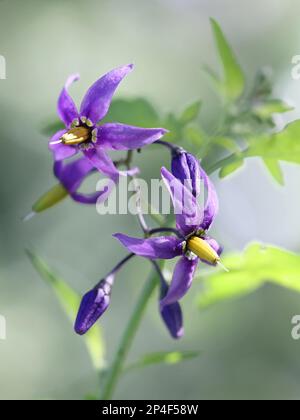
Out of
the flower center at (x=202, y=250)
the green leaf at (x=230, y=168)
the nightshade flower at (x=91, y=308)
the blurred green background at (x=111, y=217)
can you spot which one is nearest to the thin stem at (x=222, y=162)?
the green leaf at (x=230, y=168)

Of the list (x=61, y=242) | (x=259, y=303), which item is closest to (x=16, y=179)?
(x=61, y=242)

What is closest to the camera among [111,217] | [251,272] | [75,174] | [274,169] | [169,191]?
[169,191]

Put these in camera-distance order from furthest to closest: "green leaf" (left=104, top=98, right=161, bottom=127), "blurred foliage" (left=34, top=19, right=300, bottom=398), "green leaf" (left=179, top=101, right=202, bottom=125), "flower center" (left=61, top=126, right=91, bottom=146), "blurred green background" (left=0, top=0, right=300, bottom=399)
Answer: "blurred green background" (left=0, top=0, right=300, bottom=399) → "green leaf" (left=104, top=98, right=161, bottom=127) → "green leaf" (left=179, top=101, right=202, bottom=125) → "blurred foliage" (left=34, top=19, right=300, bottom=398) → "flower center" (left=61, top=126, right=91, bottom=146)

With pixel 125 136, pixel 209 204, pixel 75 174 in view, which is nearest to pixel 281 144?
pixel 209 204

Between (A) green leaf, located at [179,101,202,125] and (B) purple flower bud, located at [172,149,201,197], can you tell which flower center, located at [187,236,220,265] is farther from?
(A) green leaf, located at [179,101,202,125]

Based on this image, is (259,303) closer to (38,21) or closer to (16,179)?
(16,179)

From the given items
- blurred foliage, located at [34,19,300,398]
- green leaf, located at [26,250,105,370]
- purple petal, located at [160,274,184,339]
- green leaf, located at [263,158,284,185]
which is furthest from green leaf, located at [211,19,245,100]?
green leaf, located at [26,250,105,370]

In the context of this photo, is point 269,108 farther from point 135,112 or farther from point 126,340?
point 126,340
